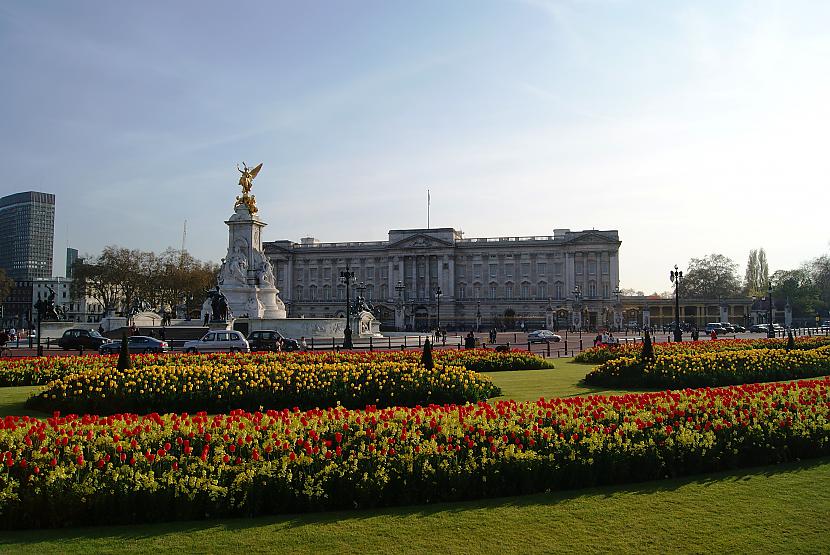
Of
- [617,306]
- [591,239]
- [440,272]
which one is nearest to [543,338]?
[617,306]

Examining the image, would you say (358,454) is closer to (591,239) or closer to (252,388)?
(252,388)

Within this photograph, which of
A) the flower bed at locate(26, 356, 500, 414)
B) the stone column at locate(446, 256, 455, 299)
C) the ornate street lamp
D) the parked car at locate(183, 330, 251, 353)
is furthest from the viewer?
the stone column at locate(446, 256, 455, 299)

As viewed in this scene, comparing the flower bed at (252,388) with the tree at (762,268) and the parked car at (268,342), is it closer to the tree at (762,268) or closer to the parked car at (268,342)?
the parked car at (268,342)

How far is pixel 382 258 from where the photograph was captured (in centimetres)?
11944

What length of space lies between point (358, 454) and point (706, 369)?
1422 cm

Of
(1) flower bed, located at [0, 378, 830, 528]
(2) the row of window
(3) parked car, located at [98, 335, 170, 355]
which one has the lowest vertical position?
(1) flower bed, located at [0, 378, 830, 528]

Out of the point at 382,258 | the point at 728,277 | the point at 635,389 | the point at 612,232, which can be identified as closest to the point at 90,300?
the point at 382,258

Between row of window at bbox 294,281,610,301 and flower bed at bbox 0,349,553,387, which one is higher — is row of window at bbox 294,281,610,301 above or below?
above

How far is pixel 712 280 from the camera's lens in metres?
126

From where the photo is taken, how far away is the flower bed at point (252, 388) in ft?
48.3

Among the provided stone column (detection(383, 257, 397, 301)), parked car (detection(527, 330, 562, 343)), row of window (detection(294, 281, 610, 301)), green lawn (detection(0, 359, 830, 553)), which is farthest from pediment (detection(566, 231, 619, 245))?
green lawn (detection(0, 359, 830, 553))

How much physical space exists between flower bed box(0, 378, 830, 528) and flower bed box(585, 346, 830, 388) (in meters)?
7.58

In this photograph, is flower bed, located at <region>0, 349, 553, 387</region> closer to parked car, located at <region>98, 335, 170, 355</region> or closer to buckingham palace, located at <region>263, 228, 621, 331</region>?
parked car, located at <region>98, 335, 170, 355</region>

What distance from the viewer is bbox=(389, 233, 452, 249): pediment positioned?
115312mm
